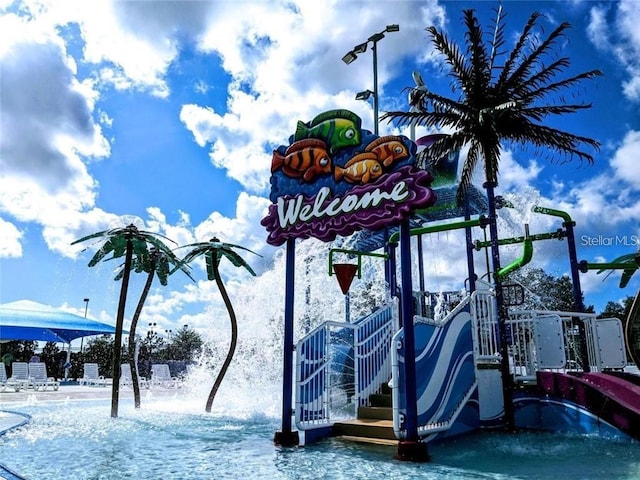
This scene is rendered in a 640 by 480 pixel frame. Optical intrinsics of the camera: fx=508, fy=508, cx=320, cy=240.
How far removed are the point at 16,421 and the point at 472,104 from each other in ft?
39.3

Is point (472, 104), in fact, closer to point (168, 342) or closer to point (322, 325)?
point (322, 325)

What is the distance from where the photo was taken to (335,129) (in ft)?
27.4

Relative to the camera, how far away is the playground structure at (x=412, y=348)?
23.6 ft

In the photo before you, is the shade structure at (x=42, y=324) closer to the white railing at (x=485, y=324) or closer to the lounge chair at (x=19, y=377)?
the lounge chair at (x=19, y=377)

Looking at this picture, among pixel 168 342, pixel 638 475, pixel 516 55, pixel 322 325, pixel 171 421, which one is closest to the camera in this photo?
pixel 638 475

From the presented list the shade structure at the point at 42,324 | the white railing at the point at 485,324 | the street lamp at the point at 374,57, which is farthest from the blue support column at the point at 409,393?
the shade structure at the point at 42,324

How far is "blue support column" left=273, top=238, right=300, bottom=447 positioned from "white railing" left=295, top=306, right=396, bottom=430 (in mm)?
190

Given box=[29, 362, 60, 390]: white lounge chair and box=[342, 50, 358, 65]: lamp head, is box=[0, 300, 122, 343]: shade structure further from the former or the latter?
box=[342, 50, 358, 65]: lamp head

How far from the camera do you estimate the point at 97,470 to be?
5.95 metres

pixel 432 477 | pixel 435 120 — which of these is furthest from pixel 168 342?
pixel 432 477

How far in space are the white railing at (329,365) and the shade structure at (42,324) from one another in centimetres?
1905

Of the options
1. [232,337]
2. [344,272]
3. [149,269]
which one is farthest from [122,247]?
[344,272]

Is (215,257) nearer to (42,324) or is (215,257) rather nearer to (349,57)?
(349,57)

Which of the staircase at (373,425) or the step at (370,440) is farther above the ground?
the staircase at (373,425)
